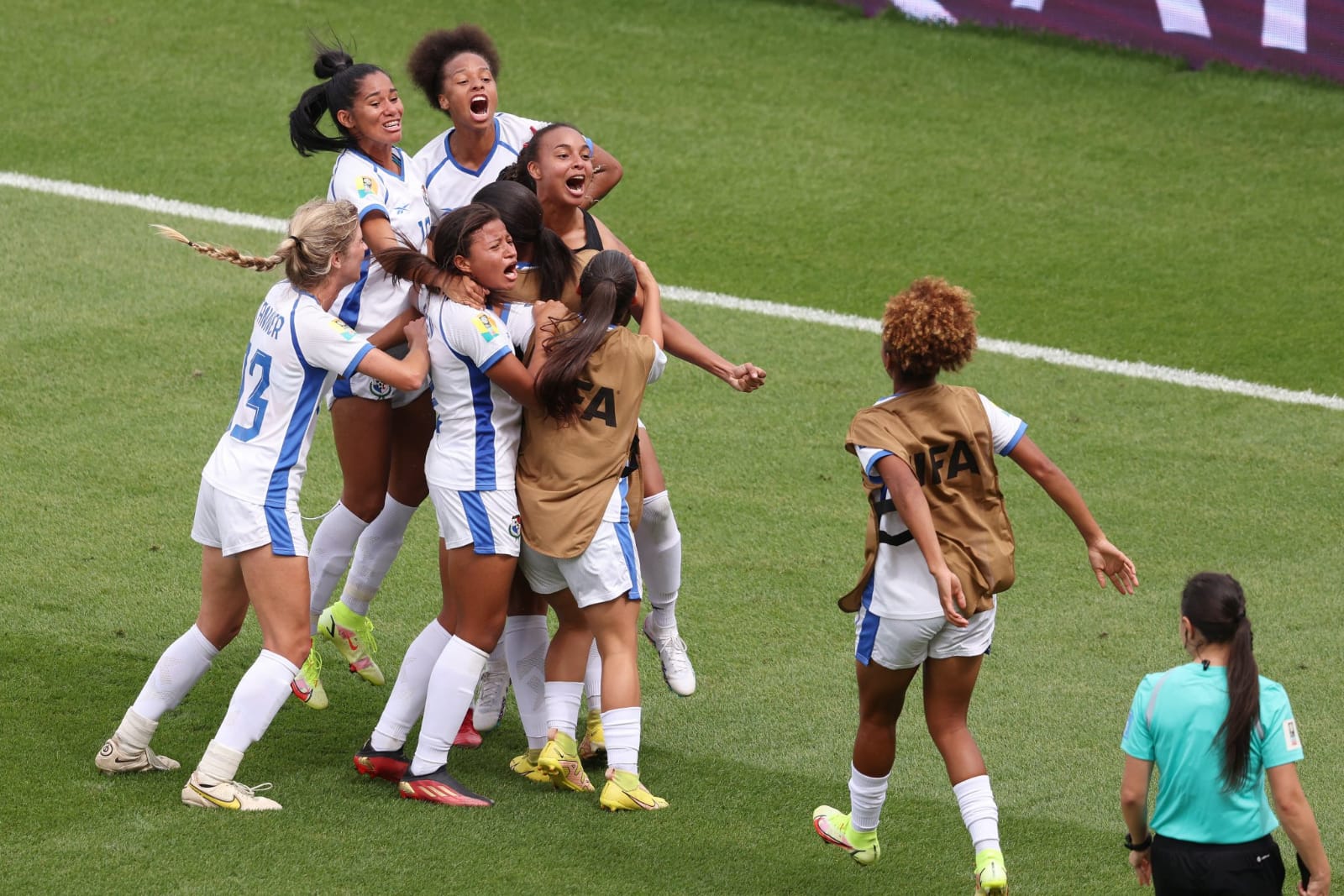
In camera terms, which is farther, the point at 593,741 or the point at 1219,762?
the point at 593,741

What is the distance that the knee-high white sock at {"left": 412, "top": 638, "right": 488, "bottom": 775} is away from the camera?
16.5 feet

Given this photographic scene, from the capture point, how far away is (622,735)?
499 centimetres

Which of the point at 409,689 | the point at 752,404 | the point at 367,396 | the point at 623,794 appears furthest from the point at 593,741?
the point at 752,404

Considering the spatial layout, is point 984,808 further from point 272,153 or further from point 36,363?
point 272,153

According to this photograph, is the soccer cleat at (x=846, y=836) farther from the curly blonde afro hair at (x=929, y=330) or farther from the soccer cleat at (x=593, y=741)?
the curly blonde afro hair at (x=929, y=330)

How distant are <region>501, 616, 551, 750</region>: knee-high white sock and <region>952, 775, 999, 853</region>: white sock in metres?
1.41

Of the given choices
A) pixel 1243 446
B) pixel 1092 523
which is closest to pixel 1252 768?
pixel 1092 523

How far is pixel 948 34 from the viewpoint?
12945mm

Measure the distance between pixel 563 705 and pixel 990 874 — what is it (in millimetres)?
1413

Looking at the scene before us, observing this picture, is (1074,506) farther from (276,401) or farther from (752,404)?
(752,404)

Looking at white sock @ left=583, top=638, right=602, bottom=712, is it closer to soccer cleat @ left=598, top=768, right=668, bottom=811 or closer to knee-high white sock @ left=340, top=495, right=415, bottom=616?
soccer cleat @ left=598, top=768, right=668, bottom=811

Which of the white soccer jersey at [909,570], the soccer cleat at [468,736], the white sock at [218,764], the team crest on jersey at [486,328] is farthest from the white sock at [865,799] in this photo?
the white sock at [218,764]

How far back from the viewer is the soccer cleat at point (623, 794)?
Answer: 4.98m

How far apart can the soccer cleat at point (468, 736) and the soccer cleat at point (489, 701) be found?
3cm
